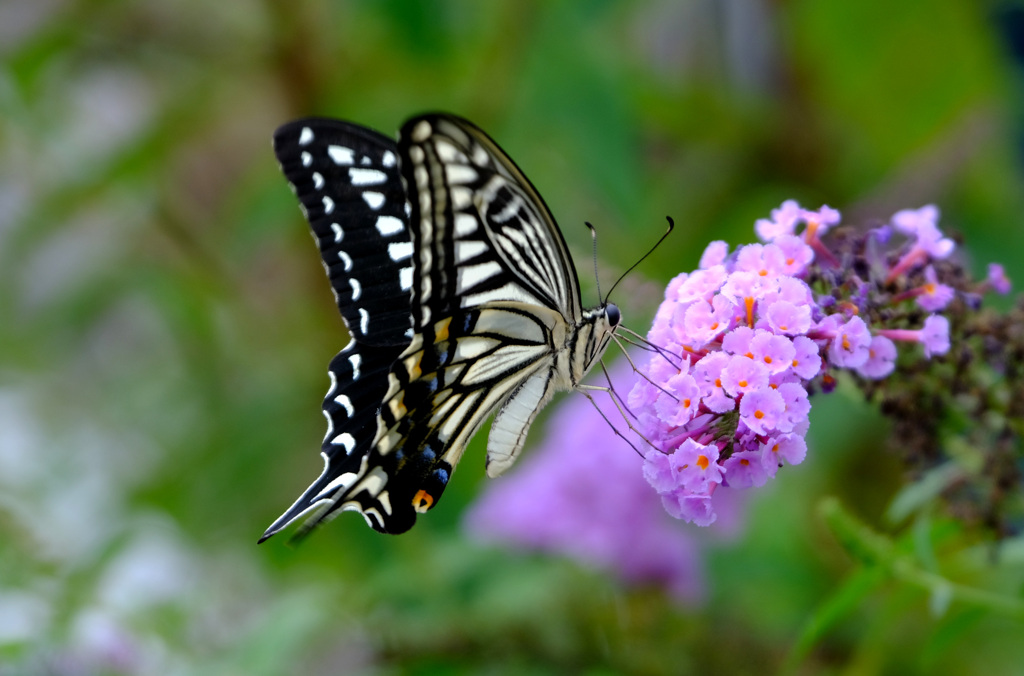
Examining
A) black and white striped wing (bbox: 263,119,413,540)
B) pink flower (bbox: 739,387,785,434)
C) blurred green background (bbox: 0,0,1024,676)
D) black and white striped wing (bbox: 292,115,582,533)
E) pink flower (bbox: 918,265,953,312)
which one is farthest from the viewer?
blurred green background (bbox: 0,0,1024,676)

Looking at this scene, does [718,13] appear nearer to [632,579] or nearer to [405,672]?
[632,579]

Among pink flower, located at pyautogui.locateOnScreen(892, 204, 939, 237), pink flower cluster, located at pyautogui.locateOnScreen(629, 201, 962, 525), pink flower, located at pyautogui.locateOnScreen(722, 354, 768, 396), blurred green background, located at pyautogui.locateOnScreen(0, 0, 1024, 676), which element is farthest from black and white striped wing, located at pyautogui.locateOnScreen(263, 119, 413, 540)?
pink flower, located at pyautogui.locateOnScreen(892, 204, 939, 237)

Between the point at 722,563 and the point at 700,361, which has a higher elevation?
the point at 722,563

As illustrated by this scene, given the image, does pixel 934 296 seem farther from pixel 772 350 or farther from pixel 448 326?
pixel 448 326

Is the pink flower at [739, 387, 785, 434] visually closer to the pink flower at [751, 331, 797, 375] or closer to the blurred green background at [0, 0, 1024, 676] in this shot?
the pink flower at [751, 331, 797, 375]

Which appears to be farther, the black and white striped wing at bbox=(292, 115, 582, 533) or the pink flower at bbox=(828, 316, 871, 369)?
the black and white striped wing at bbox=(292, 115, 582, 533)

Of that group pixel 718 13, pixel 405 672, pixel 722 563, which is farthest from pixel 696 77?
pixel 405 672

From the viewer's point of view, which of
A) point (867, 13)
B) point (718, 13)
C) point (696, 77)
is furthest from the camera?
point (718, 13)

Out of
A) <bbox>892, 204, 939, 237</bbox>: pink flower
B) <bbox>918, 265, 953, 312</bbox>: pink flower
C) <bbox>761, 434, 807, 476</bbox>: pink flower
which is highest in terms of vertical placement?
<bbox>892, 204, 939, 237</bbox>: pink flower
